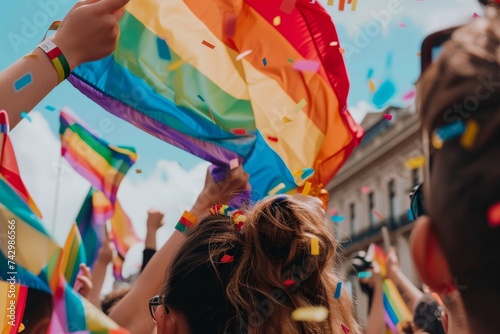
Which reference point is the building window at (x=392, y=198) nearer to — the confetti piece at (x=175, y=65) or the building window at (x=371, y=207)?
the building window at (x=371, y=207)

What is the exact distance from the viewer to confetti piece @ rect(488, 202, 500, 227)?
29.4 inches

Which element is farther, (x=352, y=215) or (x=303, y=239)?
(x=352, y=215)

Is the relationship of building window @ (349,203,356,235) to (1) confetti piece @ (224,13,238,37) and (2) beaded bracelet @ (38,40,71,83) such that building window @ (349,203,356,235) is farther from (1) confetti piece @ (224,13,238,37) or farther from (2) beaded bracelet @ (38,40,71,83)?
(2) beaded bracelet @ (38,40,71,83)

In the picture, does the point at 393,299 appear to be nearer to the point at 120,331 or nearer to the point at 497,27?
the point at 120,331

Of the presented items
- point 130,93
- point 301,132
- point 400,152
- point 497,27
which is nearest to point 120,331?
point 497,27

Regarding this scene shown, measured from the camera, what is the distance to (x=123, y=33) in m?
3.23

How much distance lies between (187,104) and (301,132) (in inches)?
23.5

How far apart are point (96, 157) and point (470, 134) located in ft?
11.6

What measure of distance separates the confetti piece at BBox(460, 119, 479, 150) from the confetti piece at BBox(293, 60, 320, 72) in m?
2.62

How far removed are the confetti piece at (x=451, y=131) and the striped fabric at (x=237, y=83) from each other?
241cm

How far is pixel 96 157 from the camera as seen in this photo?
4.10 meters

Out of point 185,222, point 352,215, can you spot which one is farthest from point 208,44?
point 352,215

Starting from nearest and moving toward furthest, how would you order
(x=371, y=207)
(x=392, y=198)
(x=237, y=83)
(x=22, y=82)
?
(x=22, y=82) < (x=237, y=83) < (x=392, y=198) < (x=371, y=207)

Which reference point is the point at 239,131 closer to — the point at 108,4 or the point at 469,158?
the point at 108,4
